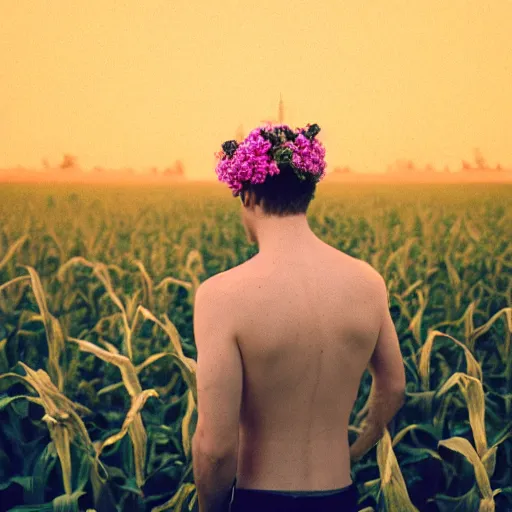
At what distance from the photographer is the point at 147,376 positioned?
2.79 metres

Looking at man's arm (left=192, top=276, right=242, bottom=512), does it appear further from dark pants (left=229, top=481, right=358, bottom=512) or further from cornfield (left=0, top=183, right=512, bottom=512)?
cornfield (left=0, top=183, right=512, bottom=512)

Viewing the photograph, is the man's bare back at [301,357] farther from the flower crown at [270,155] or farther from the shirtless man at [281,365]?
the flower crown at [270,155]

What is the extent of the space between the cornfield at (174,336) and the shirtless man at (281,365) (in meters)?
0.66

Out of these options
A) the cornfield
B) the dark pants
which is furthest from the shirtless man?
the cornfield

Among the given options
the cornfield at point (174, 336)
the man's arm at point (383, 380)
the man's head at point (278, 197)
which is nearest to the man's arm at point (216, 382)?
the man's head at point (278, 197)

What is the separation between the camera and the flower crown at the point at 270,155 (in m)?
1.57

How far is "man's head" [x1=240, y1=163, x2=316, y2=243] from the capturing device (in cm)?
154

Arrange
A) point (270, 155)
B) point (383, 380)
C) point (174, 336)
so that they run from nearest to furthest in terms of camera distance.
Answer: point (270, 155), point (383, 380), point (174, 336)

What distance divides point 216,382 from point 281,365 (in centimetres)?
12

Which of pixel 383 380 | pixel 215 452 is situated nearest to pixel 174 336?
pixel 383 380

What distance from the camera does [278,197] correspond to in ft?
5.08

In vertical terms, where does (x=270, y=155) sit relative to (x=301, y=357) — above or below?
above

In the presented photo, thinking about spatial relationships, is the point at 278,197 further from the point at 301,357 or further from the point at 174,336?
the point at 174,336

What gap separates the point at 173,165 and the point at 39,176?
1.75ft
